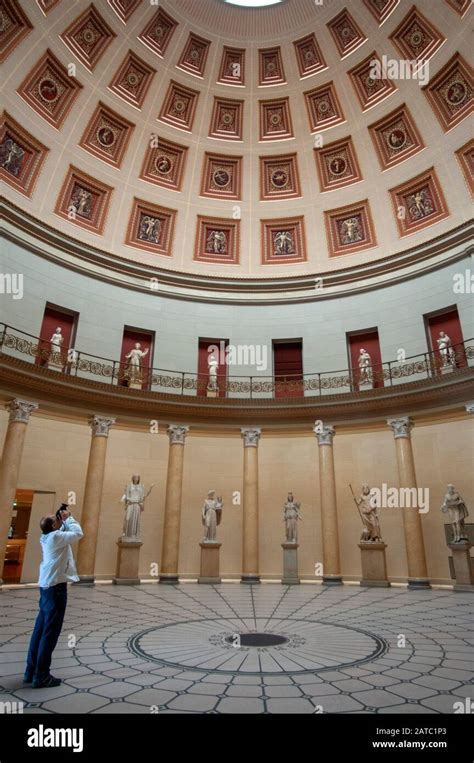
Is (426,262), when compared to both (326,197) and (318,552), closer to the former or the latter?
(326,197)

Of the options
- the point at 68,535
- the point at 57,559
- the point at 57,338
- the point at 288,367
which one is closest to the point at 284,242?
the point at 288,367

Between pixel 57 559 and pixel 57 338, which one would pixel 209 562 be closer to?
pixel 57 338

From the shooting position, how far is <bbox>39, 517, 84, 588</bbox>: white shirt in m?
4.82

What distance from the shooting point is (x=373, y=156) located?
21.2 metres

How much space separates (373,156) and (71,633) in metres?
22.1

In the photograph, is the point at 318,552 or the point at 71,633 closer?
the point at 71,633

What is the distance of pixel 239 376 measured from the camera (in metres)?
19.8

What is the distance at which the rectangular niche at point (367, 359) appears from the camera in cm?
1845

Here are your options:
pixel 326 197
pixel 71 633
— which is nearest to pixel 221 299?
pixel 326 197

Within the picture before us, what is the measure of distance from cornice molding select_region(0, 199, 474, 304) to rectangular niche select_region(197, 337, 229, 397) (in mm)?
2120

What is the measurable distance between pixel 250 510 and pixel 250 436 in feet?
9.34

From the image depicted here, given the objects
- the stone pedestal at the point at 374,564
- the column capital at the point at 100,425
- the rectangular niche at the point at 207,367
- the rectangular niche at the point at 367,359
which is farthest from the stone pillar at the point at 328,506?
the column capital at the point at 100,425

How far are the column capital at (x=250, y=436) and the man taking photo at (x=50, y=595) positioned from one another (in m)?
12.9

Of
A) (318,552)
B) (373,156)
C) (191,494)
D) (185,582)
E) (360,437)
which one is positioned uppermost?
(373,156)
